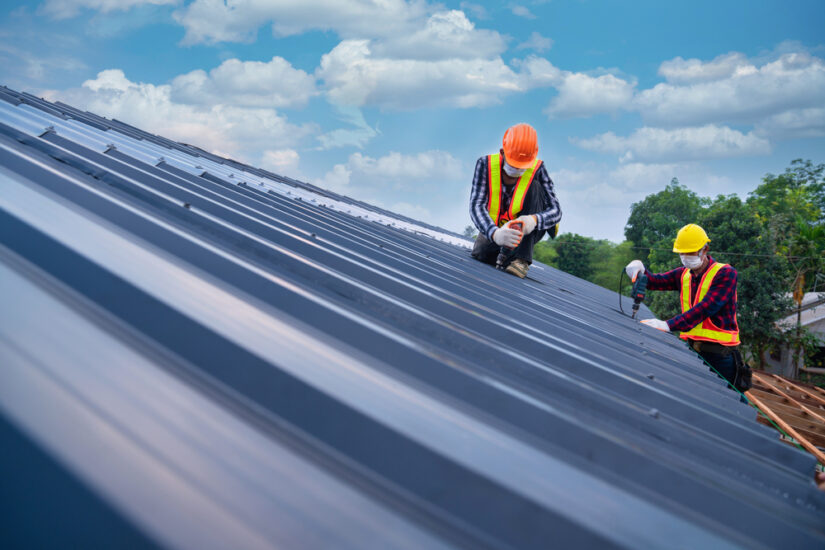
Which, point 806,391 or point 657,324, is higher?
point 657,324

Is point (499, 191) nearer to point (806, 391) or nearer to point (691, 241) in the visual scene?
point (691, 241)

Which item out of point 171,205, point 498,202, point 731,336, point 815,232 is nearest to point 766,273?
point 815,232

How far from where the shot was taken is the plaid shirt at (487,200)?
611 cm

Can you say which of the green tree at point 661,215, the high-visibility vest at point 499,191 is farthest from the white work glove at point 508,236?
the green tree at point 661,215

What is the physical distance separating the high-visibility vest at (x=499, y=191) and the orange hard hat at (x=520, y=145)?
13 centimetres

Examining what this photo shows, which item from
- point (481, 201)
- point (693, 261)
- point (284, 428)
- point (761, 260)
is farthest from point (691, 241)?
point (761, 260)

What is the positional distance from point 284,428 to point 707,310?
7812 millimetres

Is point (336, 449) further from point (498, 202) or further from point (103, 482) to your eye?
point (498, 202)

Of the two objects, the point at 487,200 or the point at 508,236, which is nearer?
the point at 508,236

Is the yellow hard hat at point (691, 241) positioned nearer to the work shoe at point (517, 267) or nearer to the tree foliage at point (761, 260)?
the work shoe at point (517, 267)

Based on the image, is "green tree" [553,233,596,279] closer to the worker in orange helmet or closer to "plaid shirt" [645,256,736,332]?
"plaid shirt" [645,256,736,332]

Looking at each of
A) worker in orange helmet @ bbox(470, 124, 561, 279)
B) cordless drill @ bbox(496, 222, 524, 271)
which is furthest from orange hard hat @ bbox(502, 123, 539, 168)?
cordless drill @ bbox(496, 222, 524, 271)

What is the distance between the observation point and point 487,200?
6438 millimetres

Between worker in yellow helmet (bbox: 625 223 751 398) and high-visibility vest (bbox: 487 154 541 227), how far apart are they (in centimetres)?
232
